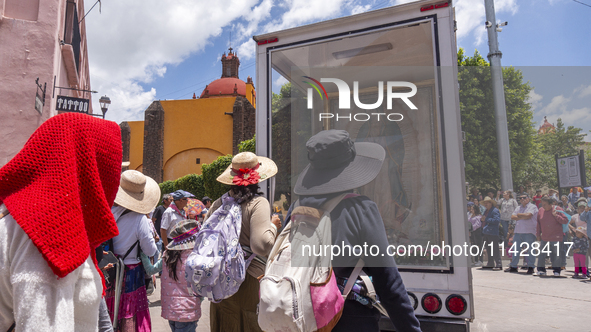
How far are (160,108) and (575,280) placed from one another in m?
36.6

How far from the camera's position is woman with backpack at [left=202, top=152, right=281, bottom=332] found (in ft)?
9.23

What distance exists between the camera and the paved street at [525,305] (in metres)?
4.86

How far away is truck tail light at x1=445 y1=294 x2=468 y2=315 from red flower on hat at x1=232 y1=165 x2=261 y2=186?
5.52 feet

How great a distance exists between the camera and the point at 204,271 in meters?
2.54

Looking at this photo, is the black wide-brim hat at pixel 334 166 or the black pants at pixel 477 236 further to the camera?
the black pants at pixel 477 236

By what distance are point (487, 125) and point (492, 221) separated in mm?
2985

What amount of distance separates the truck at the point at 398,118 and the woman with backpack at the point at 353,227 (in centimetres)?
114

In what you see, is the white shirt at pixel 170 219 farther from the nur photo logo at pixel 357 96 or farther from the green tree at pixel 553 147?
the green tree at pixel 553 147

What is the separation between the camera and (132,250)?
329 centimetres

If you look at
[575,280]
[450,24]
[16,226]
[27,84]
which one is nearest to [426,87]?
[450,24]

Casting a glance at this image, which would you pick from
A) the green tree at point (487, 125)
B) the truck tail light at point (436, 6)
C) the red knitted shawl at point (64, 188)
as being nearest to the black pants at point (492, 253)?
the green tree at point (487, 125)

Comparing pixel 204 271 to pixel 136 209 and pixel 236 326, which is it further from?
pixel 136 209

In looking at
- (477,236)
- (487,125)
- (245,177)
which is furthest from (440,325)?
(487,125)

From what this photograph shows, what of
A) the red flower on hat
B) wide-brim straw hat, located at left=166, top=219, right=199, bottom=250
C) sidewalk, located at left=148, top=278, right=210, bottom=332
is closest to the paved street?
sidewalk, located at left=148, top=278, right=210, bottom=332
